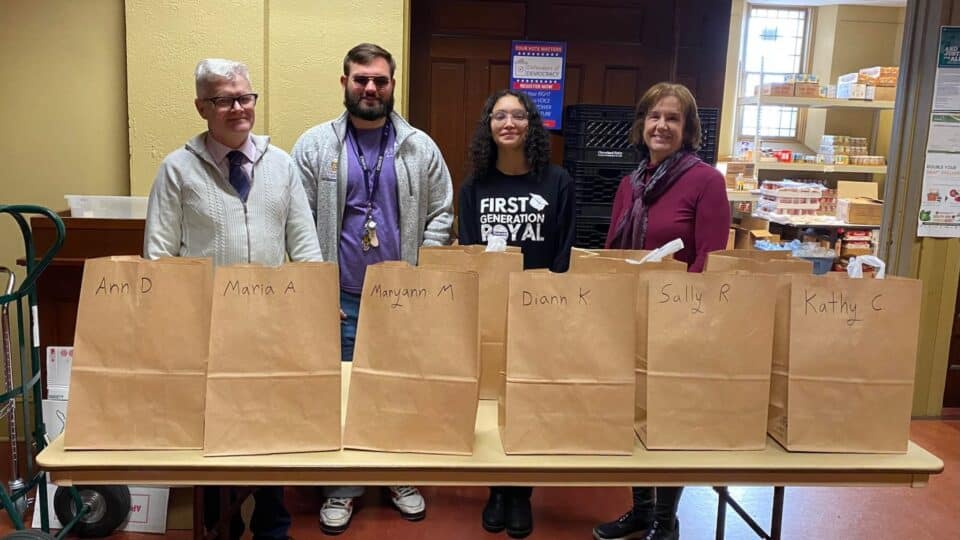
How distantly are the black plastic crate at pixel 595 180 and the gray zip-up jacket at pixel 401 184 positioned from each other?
920 millimetres

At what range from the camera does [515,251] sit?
5.19 ft

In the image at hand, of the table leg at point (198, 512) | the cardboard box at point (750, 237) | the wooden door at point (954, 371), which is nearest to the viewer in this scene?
the table leg at point (198, 512)

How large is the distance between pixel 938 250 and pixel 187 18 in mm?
3490

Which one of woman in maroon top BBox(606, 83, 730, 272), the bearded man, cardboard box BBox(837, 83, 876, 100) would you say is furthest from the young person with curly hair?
cardboard box BBox(837, 83, 876, 100)

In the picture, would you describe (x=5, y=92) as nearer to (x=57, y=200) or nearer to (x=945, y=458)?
(x=57, y=200)

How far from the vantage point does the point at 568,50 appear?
11.5ft

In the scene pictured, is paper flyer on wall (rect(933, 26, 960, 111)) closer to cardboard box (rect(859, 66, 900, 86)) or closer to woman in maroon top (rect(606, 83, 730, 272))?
woman in maroon top (rect(606, 83, 730, 272))

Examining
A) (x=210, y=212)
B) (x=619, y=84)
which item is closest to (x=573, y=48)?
(x=619, y=84)

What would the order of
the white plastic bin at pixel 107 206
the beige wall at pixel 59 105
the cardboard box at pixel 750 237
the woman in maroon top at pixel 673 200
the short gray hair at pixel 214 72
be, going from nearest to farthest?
1. the short gray hair at pixel 214 72
2. the woman in maroon top at pixel 673 200
3. the white plastic bin at pixel 107 206
4. the beige wall at pixel 59 105
5. the cardboard box at pixel 750 237

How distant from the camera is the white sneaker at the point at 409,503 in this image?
2.35m

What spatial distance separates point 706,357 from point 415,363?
538 mm

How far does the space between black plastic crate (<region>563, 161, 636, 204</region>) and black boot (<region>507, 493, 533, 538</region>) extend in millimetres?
1410

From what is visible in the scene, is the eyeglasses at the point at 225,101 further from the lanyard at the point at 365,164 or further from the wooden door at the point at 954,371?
the wooden door at the point at 954,371

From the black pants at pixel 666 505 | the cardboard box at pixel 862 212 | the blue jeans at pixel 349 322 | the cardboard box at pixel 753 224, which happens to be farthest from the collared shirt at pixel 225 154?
the cardboard box at pixel 862 212
